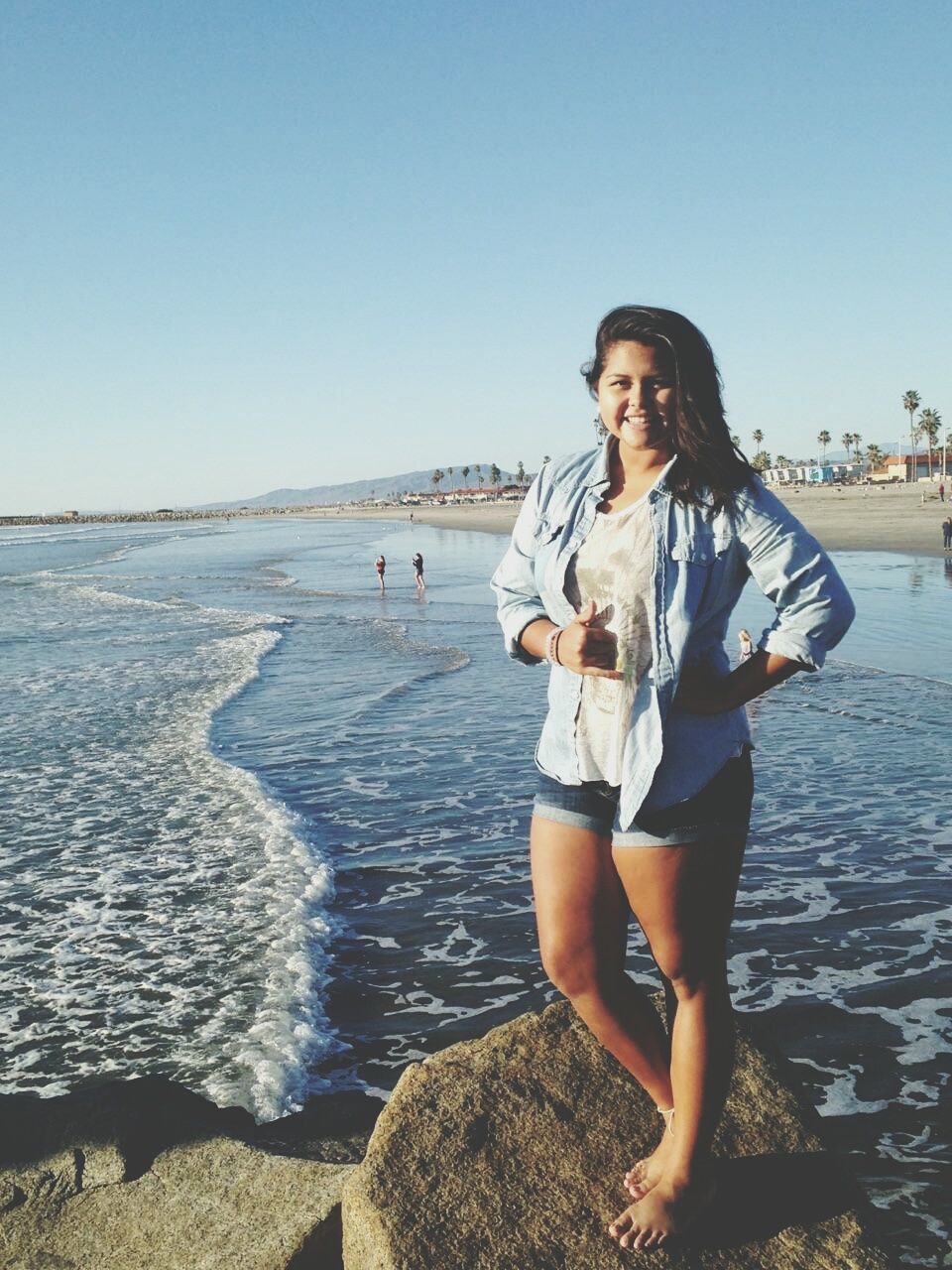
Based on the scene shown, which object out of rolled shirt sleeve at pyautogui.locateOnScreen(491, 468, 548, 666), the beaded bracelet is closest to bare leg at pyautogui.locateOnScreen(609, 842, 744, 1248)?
the beaded bracelet

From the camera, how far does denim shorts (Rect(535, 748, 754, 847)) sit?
2.32m

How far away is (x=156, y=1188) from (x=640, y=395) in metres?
2.66

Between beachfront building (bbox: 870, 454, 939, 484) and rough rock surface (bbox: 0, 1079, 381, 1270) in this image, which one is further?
beachfront building (bbox: 870, 454, 939, 484)

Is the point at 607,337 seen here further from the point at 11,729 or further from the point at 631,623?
the point at 11,729

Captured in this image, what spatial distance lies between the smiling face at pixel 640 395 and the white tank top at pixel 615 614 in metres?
0.16

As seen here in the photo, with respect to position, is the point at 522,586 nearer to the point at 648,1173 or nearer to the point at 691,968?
the point at 691,968

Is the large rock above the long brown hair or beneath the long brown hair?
beneath

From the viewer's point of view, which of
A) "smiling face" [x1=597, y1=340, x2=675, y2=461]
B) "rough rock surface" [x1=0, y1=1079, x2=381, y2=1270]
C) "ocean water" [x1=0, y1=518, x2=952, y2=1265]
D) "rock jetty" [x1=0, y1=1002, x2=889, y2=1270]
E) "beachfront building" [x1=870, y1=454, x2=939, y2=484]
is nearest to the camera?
"smiling face" [x1=597, y1=340, x2=675, y2=461]

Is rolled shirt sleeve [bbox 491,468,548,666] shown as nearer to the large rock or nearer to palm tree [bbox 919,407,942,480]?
the large rock

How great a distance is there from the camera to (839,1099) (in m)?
4.46

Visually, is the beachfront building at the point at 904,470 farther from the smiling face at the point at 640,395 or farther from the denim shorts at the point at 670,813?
the denim shorts at the point at 670,813

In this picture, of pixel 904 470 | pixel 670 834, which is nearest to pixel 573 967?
pixel 670 834

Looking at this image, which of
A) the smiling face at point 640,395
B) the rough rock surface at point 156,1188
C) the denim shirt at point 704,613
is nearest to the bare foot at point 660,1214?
the rough rock surface at point 156,1188

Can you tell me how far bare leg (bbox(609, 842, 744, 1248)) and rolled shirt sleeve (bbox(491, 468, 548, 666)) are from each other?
0.62 m
